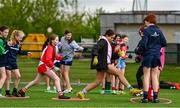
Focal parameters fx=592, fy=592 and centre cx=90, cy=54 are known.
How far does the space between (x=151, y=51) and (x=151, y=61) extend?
239mm

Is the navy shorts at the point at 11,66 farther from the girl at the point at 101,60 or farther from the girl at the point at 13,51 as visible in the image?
the girl at the point at 101,60

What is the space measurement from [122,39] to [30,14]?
4647 centimetres

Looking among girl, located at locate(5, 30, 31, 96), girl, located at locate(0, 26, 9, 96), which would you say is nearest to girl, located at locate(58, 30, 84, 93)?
girl, located at locate(5, 30, 31, 96)

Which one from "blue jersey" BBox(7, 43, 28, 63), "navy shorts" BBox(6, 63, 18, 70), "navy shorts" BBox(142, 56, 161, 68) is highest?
"blue jersey" BBox(7, 43, 28, 63)

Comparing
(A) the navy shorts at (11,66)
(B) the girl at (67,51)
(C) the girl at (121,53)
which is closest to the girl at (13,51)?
(A) the navy shorts at (11,66)

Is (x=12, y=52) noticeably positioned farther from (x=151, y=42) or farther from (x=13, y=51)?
(x=151, y=42)

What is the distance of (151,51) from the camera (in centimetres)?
1398

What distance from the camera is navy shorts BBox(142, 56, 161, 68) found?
1398 cm

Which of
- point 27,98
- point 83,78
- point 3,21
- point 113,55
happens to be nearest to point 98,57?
point 113,55

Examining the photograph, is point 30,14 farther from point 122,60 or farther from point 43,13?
point 122,60

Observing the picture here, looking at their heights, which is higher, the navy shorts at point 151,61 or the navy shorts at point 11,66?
the navy shorts at point 151,61

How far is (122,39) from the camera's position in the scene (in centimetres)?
1742

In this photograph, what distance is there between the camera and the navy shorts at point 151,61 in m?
14.0

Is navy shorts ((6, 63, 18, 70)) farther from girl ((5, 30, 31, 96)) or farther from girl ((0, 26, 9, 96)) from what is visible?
girl ((0, 26, 9, 96))
